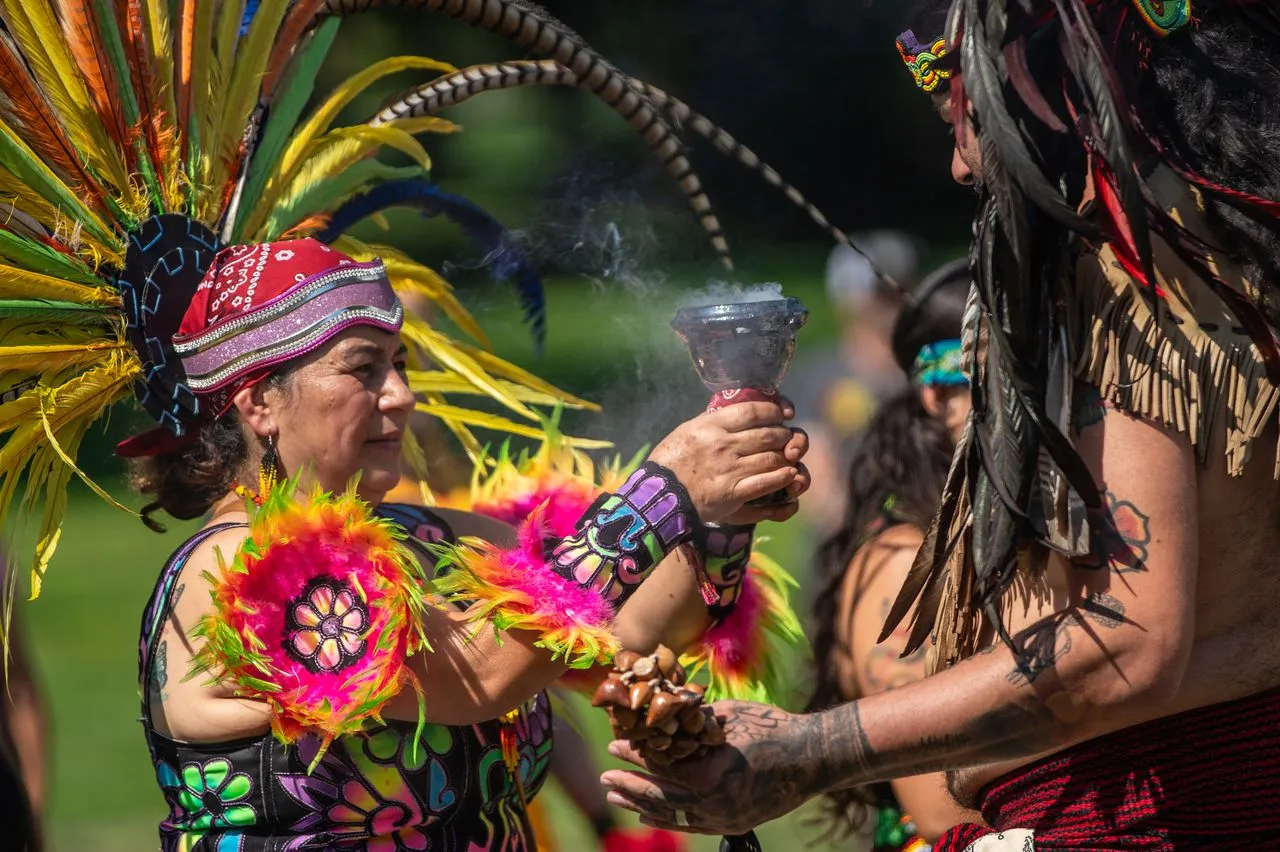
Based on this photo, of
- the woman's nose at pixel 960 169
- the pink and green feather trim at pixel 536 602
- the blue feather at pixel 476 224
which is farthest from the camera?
the blue feather at pixel 476 224

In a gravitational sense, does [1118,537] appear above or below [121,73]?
below

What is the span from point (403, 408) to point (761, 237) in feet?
34.4

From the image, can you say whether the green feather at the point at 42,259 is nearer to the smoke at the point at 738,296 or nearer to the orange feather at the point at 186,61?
the orange feather at the point at 186,61

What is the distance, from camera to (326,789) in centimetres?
262

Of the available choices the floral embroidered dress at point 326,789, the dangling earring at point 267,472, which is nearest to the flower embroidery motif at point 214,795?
the floral embroidered dress at point 326,789

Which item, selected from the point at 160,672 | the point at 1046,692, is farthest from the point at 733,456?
the point at 160,672

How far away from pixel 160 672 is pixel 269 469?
1.40 feet

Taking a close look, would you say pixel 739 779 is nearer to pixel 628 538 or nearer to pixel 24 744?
pixel 628 538

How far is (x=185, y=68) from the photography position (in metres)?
3.17

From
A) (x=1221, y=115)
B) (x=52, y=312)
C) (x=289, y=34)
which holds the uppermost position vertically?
(x=289, y=34)

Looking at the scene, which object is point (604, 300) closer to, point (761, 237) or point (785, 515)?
point (785, 515)

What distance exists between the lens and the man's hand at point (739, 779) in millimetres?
2125

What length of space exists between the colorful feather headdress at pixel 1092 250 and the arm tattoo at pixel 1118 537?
0.01m

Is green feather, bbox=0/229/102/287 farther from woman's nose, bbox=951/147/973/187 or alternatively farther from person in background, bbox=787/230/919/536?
person in background, bbox=787/230/919/536
